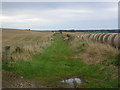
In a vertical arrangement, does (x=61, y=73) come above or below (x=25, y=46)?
below

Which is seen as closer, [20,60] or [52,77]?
[52,77]

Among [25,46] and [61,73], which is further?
[25,46]

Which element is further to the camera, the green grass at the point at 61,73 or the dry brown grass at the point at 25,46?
the dry brown grass at the point at 25,46

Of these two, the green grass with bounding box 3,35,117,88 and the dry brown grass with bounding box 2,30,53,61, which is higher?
the dry brown grass with bounding box 2,30,53,61

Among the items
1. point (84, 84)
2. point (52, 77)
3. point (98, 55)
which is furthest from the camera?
point (98, 55)

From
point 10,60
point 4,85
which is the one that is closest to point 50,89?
point 4,85

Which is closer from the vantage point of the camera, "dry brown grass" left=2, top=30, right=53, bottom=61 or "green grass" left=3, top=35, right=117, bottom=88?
"green grass" left=3, top=35, right=117, bottom=88

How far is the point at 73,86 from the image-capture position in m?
8.24

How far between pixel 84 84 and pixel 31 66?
4026 mm

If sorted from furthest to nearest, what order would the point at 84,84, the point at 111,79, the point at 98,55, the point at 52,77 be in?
the point at 98,55 → the point at 52,77 → the point at 111,79 → the point at 84,84

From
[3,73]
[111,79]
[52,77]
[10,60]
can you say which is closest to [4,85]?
[3,73]

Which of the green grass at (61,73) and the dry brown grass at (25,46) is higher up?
the dry brown grass at (25,46)

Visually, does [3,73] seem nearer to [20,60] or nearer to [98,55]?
[20,60]

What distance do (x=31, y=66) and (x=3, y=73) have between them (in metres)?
2.48
